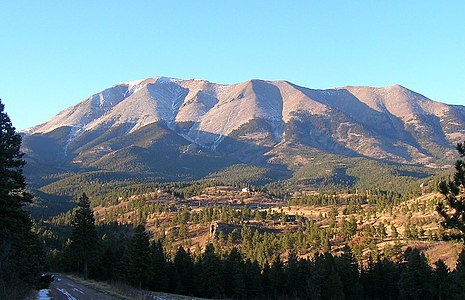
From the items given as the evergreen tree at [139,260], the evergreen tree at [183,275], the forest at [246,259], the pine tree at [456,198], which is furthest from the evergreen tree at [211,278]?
the pine tree at [456,198]

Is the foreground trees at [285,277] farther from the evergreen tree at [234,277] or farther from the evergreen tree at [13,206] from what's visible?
the evergreen tree at [13,206]

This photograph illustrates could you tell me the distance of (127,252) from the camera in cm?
7825

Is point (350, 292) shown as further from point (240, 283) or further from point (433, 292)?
point (240, 283)

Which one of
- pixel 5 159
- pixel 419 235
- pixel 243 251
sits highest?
pixel 5 159

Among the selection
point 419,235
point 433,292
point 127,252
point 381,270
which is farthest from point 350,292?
point 419,235

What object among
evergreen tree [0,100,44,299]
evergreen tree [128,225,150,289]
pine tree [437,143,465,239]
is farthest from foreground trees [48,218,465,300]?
pine tree [437,143,465,239]

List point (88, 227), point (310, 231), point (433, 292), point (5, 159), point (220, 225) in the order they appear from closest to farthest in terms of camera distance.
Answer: point (5, 159) → point (433, 292) → point (88, 227) → point (310, 231) → point (220, 225)

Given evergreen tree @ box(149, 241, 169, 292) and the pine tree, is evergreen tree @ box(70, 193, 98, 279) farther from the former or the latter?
the pine tree

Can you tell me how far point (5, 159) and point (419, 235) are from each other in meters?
127

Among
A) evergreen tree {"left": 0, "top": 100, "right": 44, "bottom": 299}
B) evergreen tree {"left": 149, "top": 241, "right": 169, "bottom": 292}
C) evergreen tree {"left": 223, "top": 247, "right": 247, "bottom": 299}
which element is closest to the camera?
evergreen tree {"left": 0, "top": 100, "right": 44, "bottom": 299}

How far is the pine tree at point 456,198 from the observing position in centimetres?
2888

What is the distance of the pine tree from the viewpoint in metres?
28.9

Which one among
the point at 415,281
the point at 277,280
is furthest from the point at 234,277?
the point at 415,281

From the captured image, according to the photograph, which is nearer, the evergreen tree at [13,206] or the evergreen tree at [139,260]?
the evergreen tree at [13,206]
